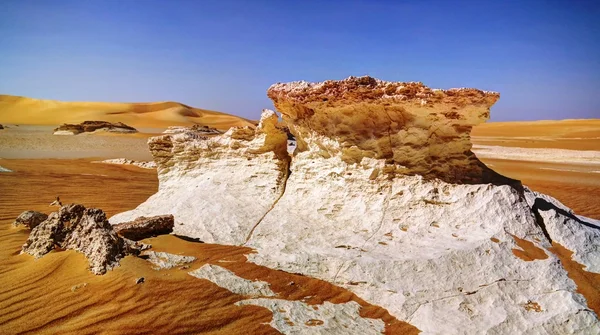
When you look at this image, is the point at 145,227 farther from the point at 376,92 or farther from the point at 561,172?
the point at 561,172

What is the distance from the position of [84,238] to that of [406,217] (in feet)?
11.2

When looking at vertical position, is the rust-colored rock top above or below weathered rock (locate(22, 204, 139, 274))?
above

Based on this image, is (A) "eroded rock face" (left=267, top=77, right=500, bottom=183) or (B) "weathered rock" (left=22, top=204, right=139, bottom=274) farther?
(A) "eroded rock face" (left=267, top=77, right=500, bottom=183)

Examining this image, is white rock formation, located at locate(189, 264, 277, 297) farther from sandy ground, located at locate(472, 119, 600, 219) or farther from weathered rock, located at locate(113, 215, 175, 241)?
sandy ground, located at locate(472, 119, 600, 219)

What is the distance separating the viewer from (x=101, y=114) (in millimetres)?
53750

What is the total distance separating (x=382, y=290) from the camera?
140 inches

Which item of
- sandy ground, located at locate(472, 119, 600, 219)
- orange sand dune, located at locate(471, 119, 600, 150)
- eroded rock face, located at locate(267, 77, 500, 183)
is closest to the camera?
eroded rock face, located at locate(267, 77, 500, 183)

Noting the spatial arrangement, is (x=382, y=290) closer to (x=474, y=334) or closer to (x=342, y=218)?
(x=474, y=334)

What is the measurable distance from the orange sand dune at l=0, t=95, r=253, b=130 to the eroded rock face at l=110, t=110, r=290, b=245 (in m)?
40.5

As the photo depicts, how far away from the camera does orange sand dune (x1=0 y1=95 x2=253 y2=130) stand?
49.7 metres

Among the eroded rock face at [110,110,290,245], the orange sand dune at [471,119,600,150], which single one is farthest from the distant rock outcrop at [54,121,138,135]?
the orange sand dune at [471,119,600,150]

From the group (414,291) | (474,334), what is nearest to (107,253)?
(414,291)

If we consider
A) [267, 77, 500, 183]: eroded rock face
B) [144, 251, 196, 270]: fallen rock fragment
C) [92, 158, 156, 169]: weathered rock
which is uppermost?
[267, 77, 500, 183]: eroded rock face

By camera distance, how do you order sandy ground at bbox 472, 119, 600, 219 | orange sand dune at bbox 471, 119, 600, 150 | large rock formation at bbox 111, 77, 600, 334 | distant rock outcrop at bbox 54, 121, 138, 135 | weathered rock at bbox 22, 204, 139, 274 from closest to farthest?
1. large rock formation at bbox 111, 77, 600, 334
2. weathered rock at bbox 22, 204, 139, 274
3. sandy ground at bbox 472, 119, 600, 219
4. distant rock outcrop at bbox 54, 121, 138, 135
5. orange sand dune at bbox 471, 119, 600, 150
